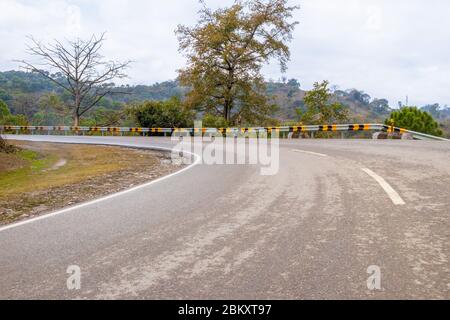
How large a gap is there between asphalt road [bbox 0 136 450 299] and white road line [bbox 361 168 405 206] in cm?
3

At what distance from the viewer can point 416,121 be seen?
50.8 metres

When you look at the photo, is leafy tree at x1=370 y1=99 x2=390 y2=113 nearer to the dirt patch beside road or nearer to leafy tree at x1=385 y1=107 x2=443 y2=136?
leafy tree at x1=385 y1=107 x2=443 y2=136

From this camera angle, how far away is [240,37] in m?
35.9

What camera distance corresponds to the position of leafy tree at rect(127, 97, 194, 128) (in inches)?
1478

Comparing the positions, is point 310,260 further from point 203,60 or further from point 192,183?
point 203,60

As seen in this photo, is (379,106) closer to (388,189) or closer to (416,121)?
(416,121)

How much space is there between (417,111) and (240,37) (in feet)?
103

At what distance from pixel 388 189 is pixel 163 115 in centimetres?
3289

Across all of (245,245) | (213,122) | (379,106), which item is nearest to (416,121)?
(213,122)

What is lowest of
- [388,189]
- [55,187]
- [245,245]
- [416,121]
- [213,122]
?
[55,187]

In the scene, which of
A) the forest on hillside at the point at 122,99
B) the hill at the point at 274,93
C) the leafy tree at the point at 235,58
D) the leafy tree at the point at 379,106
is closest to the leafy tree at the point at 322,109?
the leafy tree at the point at 235,58

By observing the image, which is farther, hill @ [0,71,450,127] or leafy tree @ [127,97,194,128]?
hill @ [0,71,450,127]

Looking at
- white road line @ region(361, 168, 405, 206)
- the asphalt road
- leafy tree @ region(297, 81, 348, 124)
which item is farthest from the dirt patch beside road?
leafy tree @ region(297, 81, 348, 124)
